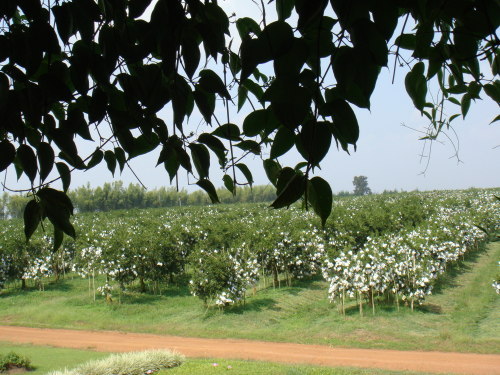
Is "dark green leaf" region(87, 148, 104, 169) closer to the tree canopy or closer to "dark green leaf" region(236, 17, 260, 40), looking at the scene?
the tree canopy

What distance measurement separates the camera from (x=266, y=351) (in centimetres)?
971

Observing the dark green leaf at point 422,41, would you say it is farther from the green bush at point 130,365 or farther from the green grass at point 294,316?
the green grass at point 294,316

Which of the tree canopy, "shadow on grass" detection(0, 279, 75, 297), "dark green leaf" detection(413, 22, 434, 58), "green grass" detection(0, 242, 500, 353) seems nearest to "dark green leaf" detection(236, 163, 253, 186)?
the tree canopy

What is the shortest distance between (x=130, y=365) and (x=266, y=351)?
11.9ft

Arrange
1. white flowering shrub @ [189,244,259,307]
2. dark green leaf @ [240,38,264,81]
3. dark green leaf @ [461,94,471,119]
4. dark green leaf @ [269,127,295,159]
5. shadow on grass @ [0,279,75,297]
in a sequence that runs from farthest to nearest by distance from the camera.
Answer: shadow on grass @ [0,279,75,297]
white flowering shrub @ [189,244,259,307]
dark green leaf @ [461,94,471,119]
dark green leaf @ [269,127,295,159]
dark green leaf @ [240,38,264,81]

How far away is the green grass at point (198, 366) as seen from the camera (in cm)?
696

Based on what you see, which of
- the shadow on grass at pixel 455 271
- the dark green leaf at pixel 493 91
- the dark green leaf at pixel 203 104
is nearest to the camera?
the dark green leaf at pixel 203 104

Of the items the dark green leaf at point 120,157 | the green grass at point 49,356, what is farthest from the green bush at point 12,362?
the dark green leaf at point 120,157

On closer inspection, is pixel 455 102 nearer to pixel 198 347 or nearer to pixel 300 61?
pixel 300 61

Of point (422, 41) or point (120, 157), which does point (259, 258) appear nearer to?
point (120, 157)

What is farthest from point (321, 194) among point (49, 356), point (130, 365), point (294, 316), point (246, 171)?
point (294, 316)

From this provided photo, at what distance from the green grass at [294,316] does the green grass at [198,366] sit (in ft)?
7.94

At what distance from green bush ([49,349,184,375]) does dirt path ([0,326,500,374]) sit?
186 cm

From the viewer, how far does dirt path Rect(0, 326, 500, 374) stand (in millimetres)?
8453
